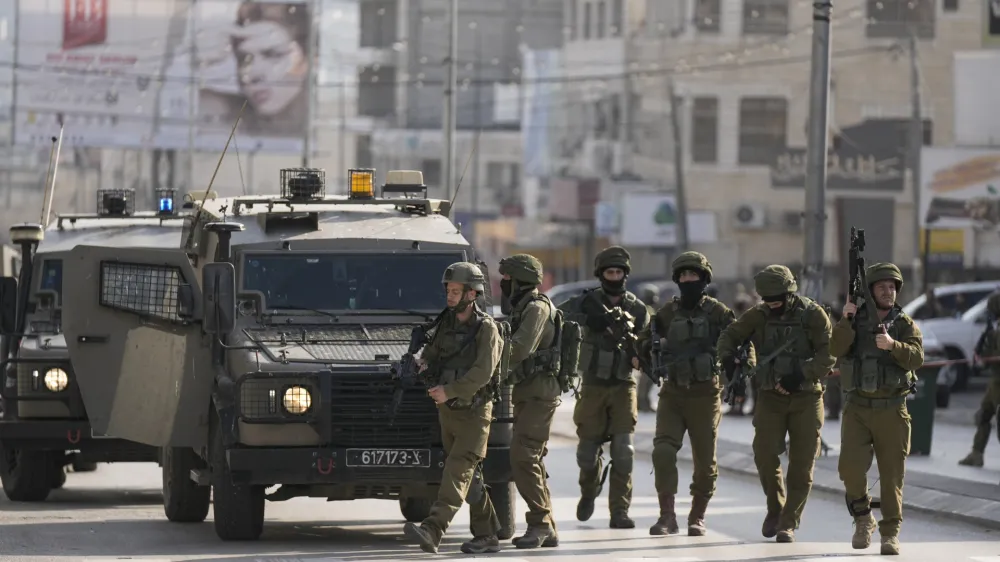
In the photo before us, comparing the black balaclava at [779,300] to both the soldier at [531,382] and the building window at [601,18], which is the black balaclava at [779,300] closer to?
the soldier at [531,382]

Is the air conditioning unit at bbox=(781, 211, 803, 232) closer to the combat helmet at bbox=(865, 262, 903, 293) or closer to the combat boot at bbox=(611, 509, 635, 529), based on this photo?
the combat boot at bbox=(611, 509, 635, 529)

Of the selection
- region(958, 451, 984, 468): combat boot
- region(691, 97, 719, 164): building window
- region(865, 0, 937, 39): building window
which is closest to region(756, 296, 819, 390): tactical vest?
region(958, 451, 984, 468): combat boot

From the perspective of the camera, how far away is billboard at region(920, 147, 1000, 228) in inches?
1780

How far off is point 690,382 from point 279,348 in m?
2.69

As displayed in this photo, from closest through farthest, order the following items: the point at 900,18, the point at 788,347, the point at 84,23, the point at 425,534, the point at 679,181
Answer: the point at 425,534 → the point at 788,347 → the point at 84,23 → the point at 679,181 → the point at 900,18

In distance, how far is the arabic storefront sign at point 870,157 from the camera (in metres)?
59.0

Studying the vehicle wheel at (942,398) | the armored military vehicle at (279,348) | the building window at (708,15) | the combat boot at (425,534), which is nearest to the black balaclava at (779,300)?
the armored military vehicle at (279,348)

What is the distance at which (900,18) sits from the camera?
60.9 metres

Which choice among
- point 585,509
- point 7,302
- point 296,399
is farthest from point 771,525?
point 7,302

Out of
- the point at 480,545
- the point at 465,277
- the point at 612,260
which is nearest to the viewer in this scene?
the point at 465,277

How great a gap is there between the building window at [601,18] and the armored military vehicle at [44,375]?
181 ft

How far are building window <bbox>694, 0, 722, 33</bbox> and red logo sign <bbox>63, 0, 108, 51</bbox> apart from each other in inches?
752

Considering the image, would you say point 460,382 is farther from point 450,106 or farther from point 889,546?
point 450,106

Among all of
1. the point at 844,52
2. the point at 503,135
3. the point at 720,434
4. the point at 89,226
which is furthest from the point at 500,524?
the point at 503,135
